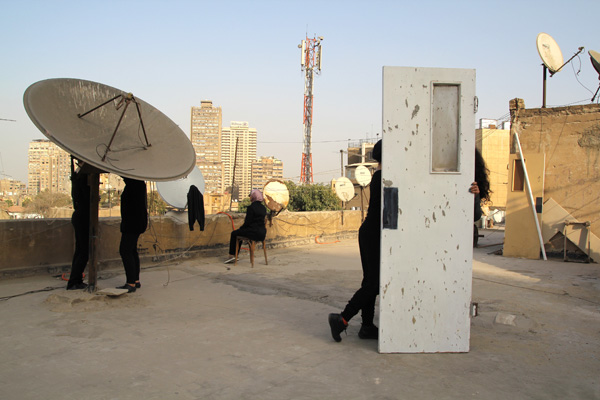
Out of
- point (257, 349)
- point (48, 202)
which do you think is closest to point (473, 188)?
point (257, 349)

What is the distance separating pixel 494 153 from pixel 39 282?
2074 inches

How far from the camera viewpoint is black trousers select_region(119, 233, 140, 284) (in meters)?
5.61

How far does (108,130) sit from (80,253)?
5.38 feet

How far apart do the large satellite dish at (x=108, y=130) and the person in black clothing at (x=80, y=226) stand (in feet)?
2.39

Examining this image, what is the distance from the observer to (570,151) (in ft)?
35.2

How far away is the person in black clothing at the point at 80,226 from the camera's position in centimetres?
559

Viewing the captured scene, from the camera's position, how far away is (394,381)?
2.95m

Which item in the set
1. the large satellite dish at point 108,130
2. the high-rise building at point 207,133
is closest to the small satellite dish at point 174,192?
the large satellite dish at point 108,130

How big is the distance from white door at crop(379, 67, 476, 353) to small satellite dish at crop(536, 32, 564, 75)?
9.82 meters

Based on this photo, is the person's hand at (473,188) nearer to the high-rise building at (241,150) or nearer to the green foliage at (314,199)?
the green foliage at (314,199)

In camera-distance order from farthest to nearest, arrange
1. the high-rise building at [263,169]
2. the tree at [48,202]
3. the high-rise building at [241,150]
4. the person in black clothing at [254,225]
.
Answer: the high-rise building at [263,169]
the high-rise building at [241,150]
the tree at [48,202]
the person in black clothing at [254,225]

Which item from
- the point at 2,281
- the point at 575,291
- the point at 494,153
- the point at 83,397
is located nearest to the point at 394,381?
the point at 83,397

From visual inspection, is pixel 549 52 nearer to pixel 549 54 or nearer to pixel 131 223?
pixel 549 54

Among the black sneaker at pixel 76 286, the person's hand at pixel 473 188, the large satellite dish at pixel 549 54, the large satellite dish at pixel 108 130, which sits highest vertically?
the large satellite dish at pixel 549 54
